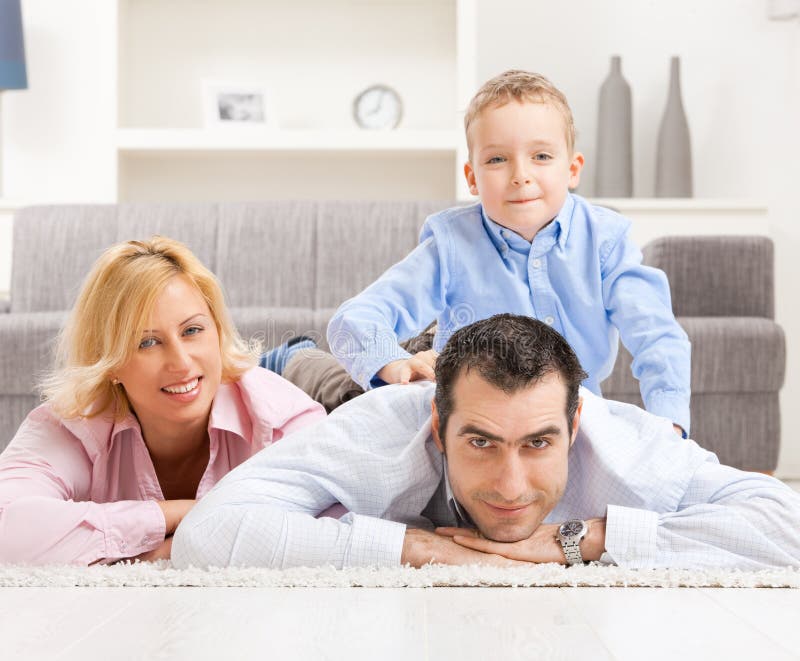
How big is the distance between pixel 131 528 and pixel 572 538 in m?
0.70

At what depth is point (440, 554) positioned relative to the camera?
146 centimetres

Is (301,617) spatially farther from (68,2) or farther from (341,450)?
(68,2)

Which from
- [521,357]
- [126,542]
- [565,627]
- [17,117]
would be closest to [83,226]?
[17,117]

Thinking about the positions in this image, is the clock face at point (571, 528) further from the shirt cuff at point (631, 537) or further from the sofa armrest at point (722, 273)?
the sofa armrest at point (722, 273)

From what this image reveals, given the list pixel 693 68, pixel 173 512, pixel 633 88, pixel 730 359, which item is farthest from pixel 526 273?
pixel 693 68

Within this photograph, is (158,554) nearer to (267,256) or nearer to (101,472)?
(101,472)

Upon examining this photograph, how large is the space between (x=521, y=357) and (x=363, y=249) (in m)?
2.29

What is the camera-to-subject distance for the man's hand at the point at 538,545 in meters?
1.47

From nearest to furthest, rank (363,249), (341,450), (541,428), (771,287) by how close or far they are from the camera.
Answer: (541,428)
(341,450)
(771,287)
(363,249)

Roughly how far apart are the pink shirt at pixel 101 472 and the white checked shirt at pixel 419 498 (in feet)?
0.57

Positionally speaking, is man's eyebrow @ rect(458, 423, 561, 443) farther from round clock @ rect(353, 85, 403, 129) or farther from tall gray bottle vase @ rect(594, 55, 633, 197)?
round clock @ rect(353, 85, 403, 129)

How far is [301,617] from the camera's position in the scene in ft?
3.87

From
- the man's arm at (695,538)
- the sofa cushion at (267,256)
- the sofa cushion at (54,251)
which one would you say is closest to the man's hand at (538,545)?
the man's arm at (695,538)

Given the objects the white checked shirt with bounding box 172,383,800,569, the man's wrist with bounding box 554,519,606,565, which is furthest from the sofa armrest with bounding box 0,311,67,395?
the man's wrist with bounding box 554,519,606,565
